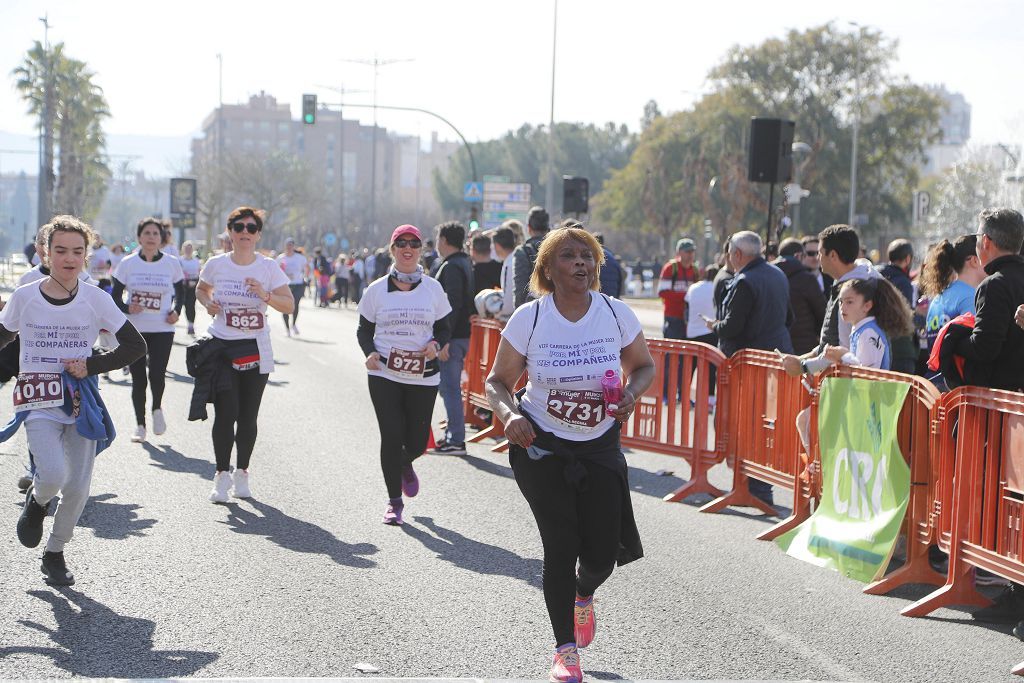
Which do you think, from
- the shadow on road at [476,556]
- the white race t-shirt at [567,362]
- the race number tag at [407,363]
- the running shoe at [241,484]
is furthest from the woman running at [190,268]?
the white race t-shirt at [567,362]

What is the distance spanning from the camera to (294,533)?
8117 millimetres

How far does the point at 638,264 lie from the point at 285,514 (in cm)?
5120

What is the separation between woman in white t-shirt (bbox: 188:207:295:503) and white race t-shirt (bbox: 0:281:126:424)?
222cm

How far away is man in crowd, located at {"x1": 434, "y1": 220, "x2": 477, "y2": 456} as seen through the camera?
1116 cm

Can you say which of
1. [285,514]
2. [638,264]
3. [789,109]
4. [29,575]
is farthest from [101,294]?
[789,109]

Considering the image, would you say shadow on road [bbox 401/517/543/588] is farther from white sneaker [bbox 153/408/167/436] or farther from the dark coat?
the dark coat

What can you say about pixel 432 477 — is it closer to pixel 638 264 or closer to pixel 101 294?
pixel 101 294

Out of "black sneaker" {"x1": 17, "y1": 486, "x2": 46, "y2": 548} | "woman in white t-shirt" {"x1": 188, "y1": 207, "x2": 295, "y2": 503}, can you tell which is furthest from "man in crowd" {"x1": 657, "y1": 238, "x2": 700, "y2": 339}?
"black sneaker" {"x1": 17, "y1": 486, "x2": 46, "y2": 548}

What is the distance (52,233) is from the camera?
21.9 ft

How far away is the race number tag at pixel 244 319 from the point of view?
8.95 m

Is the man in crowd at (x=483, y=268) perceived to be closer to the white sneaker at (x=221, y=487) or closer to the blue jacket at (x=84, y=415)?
the white sneaker at (x=221, y=487)

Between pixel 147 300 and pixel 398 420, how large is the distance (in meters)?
4.11

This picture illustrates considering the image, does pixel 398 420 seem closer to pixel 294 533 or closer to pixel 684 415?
pixel 294 533

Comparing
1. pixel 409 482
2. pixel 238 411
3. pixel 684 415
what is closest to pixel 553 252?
pixel 409 482
